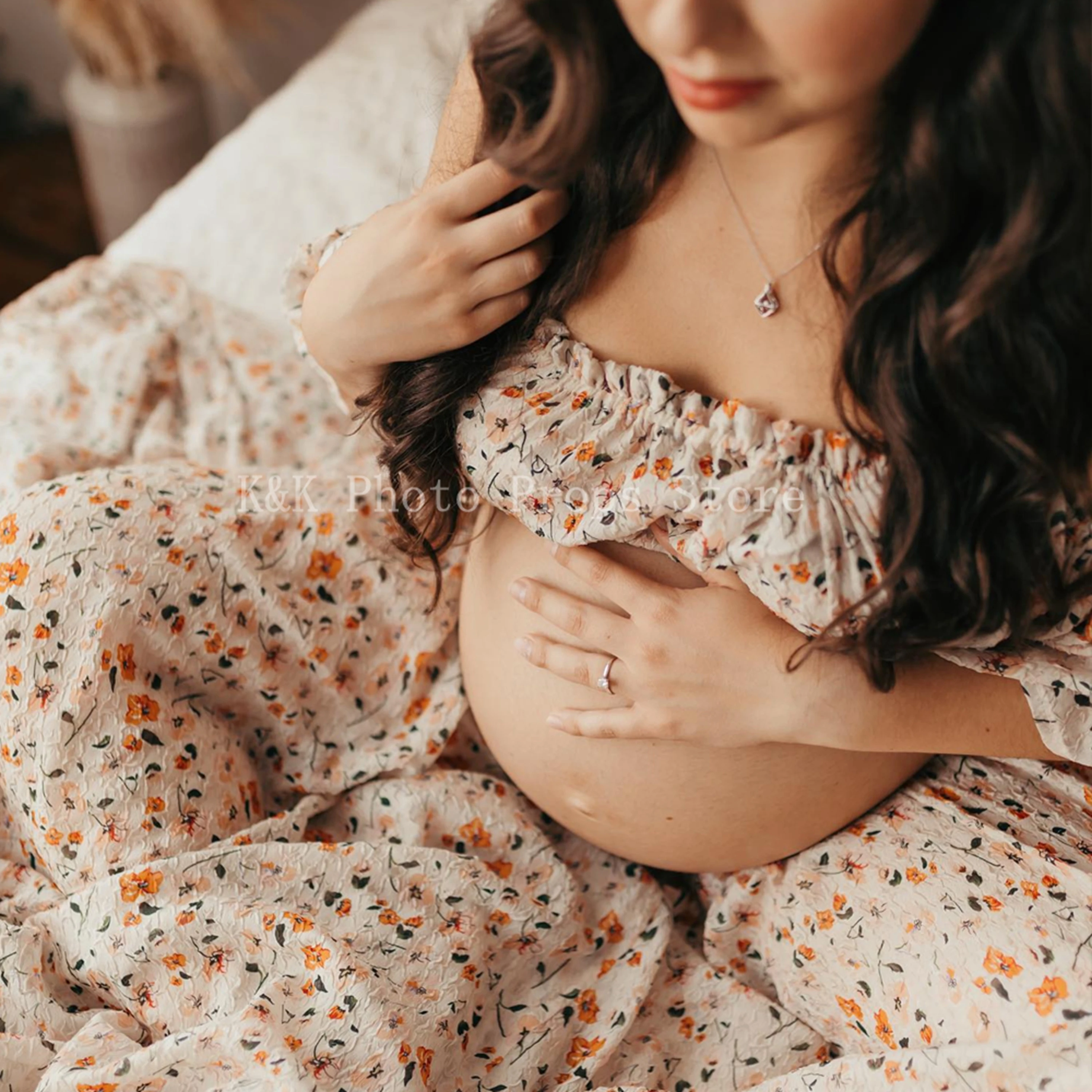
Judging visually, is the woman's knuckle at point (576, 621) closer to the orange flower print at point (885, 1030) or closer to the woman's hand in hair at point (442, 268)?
the woman's hand in hair at point (442, 268)

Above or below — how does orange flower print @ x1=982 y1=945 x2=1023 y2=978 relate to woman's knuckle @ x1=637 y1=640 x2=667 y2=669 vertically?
below

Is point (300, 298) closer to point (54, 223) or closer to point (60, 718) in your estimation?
point (60, 718)

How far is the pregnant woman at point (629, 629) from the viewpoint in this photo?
2.34 ft

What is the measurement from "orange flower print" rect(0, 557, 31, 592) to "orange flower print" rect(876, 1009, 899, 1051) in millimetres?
742

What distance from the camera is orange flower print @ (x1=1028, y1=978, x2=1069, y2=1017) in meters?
0.82

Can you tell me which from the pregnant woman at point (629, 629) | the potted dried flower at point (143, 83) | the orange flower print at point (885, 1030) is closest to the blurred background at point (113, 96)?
the potted dried flower at point (143, 83)

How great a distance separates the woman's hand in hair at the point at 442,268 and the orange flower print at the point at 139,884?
0.43m

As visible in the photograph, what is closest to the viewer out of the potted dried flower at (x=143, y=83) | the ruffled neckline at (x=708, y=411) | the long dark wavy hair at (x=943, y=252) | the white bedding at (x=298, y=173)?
the long dark wavy hair at (x=943, y=252)

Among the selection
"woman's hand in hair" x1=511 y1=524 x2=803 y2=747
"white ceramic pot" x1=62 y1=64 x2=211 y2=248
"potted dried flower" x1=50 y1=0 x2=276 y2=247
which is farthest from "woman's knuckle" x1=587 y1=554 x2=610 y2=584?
"white ceramic pot" x1=62 y1=64 x2=211 y2=248

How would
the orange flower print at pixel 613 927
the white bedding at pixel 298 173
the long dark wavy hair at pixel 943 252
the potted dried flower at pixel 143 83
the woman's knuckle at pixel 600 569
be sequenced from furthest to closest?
the potted dried flower at pixel 143 83
the white bedding at pixel 298 173
the orange flower print at pixel 613 927
the woman's knuckle at pixel 600 569
the long dark wavy hair at pixel 943 252

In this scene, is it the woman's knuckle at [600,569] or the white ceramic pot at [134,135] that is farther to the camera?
the white ceramic pot at [134,135]

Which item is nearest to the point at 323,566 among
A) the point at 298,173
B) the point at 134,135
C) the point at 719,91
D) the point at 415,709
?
the point at 415,709

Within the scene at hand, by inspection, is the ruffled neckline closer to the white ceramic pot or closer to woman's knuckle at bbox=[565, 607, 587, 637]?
woman's knuckle at bbox=[565, 607, 587, 637]

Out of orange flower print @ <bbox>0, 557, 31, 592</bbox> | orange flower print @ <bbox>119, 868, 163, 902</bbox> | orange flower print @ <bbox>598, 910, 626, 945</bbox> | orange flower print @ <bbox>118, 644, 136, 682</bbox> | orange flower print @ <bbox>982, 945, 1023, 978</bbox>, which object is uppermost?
orange flower print @ <bbox>0, 557, 31, 592</bbox>
